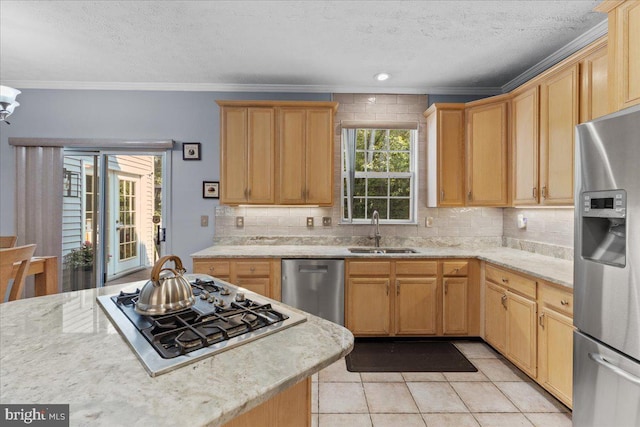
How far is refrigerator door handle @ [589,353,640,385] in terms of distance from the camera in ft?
4.34

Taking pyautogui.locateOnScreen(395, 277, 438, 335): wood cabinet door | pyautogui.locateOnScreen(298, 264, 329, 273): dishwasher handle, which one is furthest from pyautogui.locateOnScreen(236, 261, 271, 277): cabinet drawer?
pyautogui.locateOnScreen(395, 277, 438, 335): wood cabinet door

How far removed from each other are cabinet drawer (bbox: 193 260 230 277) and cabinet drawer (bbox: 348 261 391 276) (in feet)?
3.86

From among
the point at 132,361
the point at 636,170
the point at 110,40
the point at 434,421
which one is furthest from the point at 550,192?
the point at 110,40

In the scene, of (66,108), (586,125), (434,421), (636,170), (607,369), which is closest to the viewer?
(636,170)

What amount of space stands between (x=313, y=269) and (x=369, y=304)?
2.08 ft

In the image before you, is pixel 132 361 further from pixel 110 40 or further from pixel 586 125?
pixel 110 40

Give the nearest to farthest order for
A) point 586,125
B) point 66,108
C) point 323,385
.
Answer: point 586,125
point 323,385
point 66,108

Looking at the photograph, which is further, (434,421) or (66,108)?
(66,108)

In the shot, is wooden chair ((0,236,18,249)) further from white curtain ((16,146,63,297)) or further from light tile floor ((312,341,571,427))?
light tile floor ((312,341,571,427))

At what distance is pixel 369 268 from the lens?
2957 mm

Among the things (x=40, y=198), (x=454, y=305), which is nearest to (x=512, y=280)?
(x=454, y=305)

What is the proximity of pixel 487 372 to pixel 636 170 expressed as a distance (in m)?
1.88

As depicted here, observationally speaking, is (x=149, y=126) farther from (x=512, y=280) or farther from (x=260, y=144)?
(x=512, y=280)

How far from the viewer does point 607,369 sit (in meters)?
1.44
